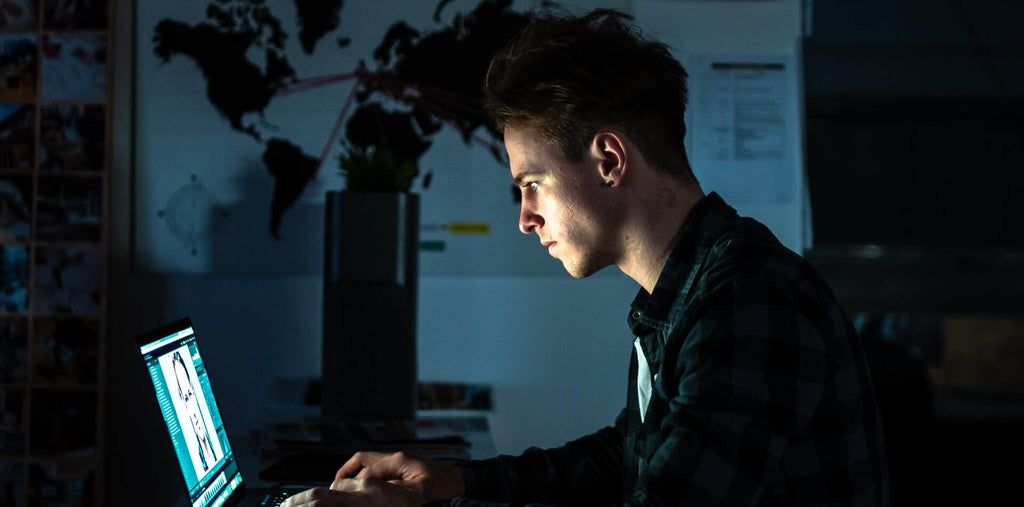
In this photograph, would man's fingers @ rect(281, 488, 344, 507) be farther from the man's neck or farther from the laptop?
the man's neck

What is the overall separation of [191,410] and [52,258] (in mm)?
1205

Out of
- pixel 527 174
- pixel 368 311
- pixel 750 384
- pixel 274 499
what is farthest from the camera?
pixel 368 311

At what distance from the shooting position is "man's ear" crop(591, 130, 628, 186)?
1062 mm

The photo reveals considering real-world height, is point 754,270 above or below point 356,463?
above

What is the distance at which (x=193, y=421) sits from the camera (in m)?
1.16

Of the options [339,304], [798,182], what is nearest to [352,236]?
[339,304]

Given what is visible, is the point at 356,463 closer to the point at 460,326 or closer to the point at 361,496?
the point at 361,496

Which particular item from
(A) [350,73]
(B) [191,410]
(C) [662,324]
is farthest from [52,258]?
(C) [662,324]

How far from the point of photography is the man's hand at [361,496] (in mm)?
1009

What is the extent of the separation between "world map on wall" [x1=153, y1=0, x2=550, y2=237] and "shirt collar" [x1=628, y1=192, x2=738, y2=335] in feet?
3.95

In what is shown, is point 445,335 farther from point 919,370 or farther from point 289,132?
point 919,370

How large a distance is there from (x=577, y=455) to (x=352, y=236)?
0.76 m

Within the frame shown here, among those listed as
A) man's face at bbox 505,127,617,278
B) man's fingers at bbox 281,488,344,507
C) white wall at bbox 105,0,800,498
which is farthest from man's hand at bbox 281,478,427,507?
white wall at bbox 105,0,800,498

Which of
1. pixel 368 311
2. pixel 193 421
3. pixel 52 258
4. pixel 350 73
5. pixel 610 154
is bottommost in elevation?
pixel 193 421
